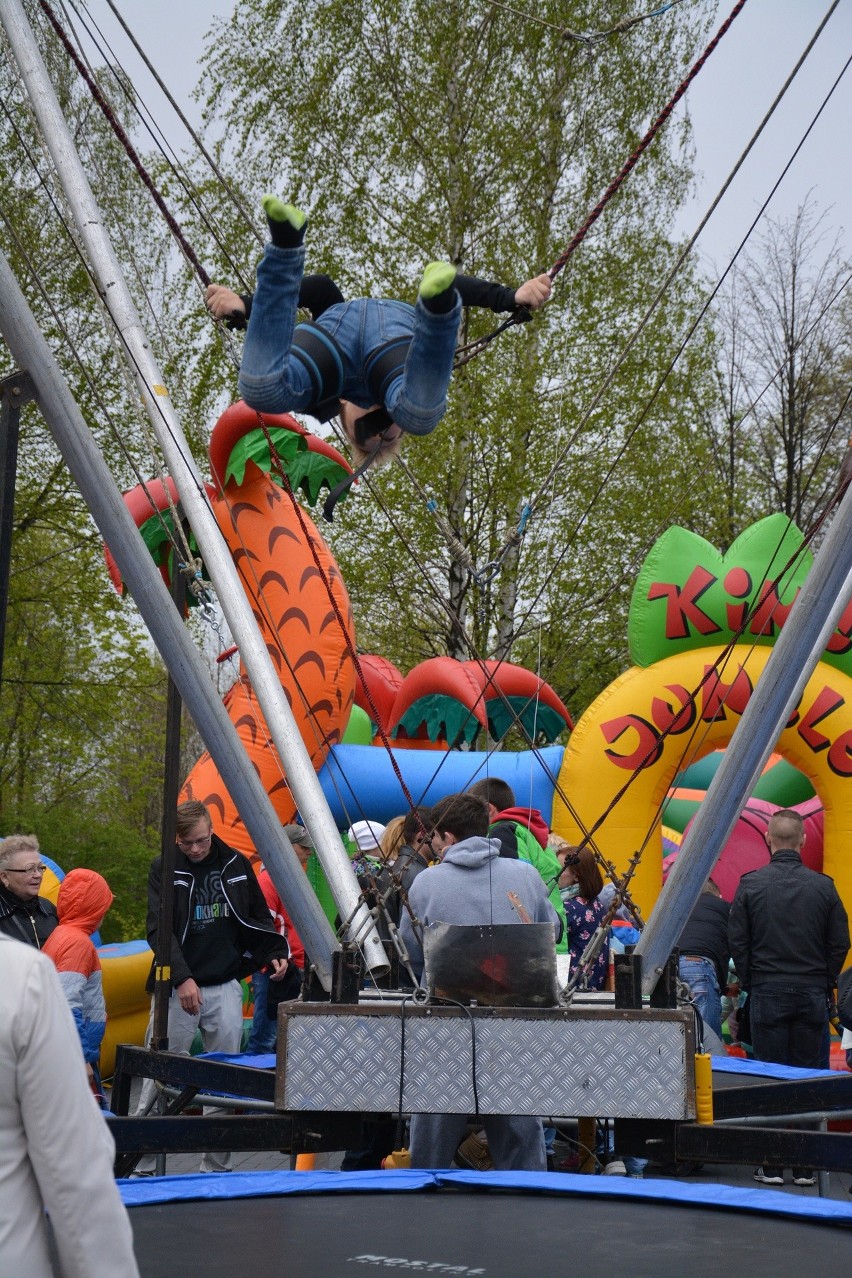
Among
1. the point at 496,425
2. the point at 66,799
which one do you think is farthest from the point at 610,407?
the point at 66,799

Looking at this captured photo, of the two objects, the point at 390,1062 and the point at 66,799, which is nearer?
the point at 390,1062

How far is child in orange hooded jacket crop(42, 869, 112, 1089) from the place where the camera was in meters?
5.12

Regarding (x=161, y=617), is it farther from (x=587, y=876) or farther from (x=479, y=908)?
(x=587, y=876)

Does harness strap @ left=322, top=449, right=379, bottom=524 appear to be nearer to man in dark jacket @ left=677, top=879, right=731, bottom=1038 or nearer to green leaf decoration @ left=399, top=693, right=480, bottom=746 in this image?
man in dark jacket @ left=677, top=879, right=731, bottom=1038

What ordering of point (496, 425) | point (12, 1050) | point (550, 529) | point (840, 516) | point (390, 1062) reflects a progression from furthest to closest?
point (550, 529)
point (496, 425)
point (390, 1062)
point (840, 516)
point (12, 1050)

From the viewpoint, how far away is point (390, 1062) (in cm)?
362

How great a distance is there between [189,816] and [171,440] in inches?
62.1

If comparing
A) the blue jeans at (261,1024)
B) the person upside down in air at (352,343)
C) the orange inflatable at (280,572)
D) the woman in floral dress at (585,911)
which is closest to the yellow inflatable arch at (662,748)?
the orange inflatable at (280,572)

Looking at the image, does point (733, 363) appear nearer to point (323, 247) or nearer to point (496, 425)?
point (496, 425)

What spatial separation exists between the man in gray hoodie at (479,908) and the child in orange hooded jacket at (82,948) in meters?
1.58

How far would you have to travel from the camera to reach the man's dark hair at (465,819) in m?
4.21

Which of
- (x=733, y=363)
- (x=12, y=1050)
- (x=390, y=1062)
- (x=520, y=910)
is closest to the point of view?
(x=12, y=1050)

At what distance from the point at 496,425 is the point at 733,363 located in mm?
4816

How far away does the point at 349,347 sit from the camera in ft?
13.8
